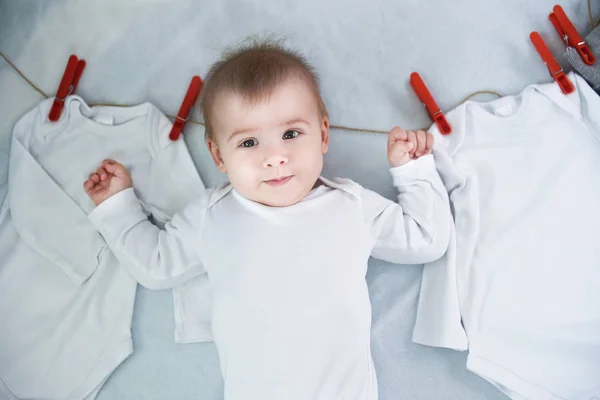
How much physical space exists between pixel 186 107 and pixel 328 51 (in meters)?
0.34

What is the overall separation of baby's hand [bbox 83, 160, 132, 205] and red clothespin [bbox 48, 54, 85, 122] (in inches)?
6.7

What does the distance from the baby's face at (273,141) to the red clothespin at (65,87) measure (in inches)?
16.8

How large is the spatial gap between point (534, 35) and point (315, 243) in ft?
2.21

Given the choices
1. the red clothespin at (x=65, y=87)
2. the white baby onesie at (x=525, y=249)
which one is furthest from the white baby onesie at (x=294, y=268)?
the red clothespin at (x=65, y=87)

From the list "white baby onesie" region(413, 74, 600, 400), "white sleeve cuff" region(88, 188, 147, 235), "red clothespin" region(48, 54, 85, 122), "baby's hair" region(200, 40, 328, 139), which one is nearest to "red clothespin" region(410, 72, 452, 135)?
"white baby onesie" region(413, 74, 600, 400)

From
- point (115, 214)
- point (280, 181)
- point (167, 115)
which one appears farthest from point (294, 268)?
point (167, 115)

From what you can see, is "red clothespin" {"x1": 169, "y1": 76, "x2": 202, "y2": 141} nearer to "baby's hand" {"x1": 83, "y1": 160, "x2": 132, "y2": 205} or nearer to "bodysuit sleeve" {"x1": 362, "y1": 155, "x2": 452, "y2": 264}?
"baby's hand" {"x1": 83, "y1": 160, "x2": 132, "y2": 205}

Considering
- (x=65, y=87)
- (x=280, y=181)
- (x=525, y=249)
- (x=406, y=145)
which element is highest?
(x=65, y=87)

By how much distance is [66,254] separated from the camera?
1164 mm

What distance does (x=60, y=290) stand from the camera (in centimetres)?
117

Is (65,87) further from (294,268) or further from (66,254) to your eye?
(294,268)

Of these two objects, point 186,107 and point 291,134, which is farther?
point 186,107

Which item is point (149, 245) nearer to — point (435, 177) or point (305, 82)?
point (305, 82)

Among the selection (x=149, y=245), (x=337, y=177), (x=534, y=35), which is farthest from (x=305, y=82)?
(x=534, y=35)
